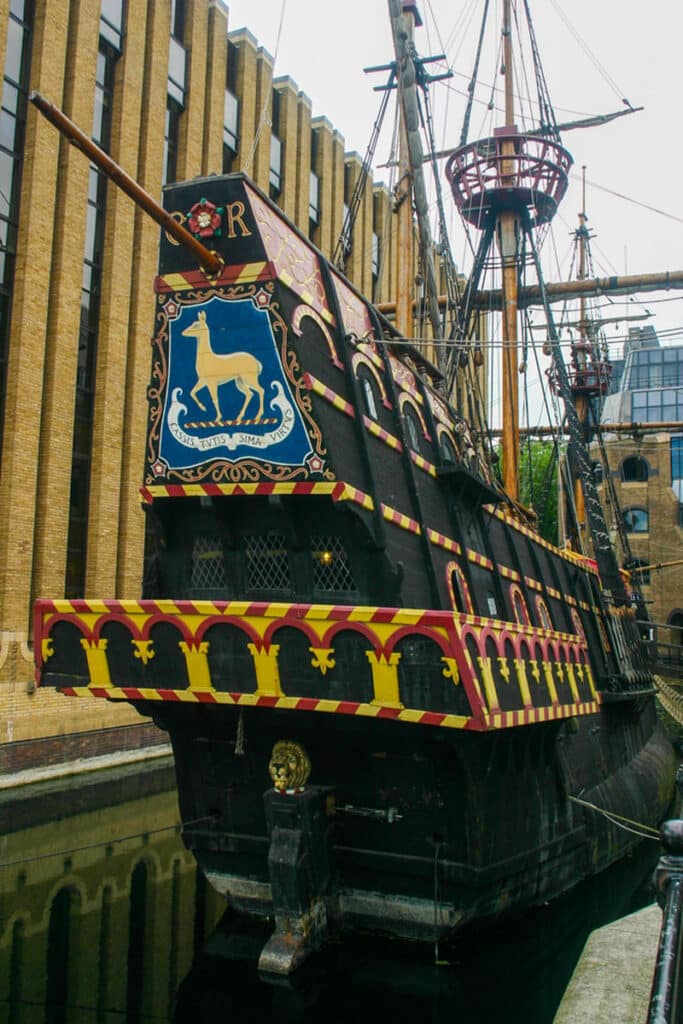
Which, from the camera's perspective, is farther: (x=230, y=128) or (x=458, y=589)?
(x=230, y=128)

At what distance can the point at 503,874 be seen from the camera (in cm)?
884

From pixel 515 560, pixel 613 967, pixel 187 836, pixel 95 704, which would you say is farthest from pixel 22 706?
pixel 613 967

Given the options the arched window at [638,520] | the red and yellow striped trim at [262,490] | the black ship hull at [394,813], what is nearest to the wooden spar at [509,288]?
the black ship hull at [394,813]

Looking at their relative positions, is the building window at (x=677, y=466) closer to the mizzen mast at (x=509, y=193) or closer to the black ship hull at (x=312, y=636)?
the mizzen mast at (x=509, y=193)

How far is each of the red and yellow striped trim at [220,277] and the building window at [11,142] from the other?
381 inches

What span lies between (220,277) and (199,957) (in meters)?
6.41

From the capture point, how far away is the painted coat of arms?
7879mm

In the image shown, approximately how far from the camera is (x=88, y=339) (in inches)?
760

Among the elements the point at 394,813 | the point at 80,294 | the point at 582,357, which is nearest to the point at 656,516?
the point at 582,357

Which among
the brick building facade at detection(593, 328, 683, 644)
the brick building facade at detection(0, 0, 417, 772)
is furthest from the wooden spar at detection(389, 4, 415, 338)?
the brick building facade at detection(593, 328, 683, 644)

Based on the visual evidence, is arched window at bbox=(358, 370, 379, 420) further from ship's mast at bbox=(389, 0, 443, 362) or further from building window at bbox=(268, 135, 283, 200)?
building window at bbox=(268, 135, 283, 200)

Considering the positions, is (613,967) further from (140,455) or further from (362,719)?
(140,455)

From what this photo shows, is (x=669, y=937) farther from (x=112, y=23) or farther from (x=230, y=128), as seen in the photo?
(x=230, y=128)

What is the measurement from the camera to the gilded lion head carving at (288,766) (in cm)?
856
